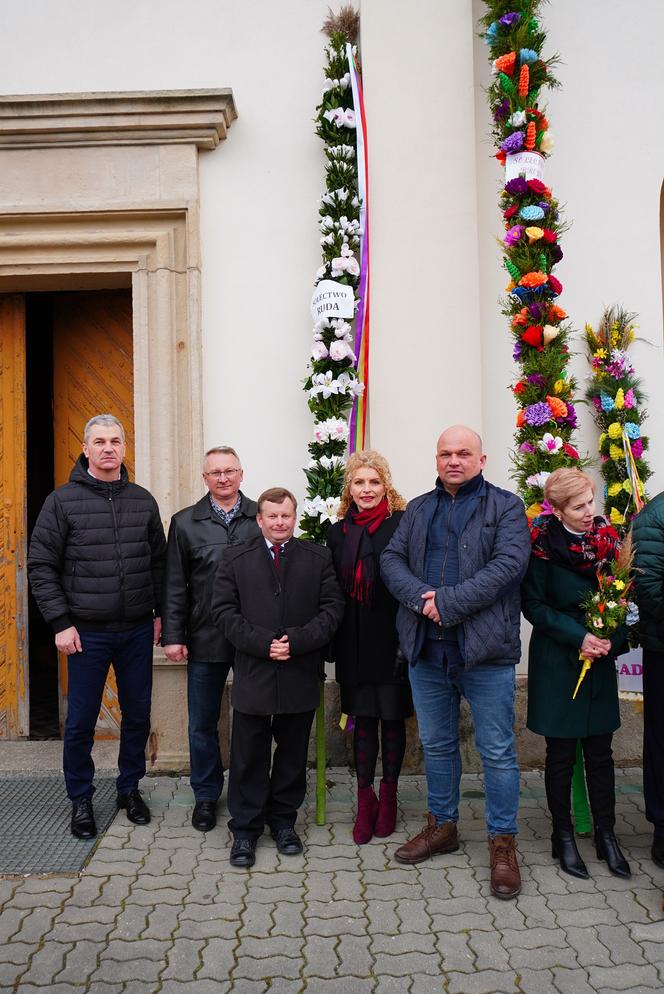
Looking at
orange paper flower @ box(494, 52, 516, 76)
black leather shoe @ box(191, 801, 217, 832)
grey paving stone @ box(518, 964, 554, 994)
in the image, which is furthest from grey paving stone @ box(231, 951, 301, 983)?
orange paper flower @ box(494, 52, 516, 76)

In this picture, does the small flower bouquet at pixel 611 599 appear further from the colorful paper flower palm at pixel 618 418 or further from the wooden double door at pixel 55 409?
the wooden double door at pixel 55 409

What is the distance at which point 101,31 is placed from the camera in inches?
204

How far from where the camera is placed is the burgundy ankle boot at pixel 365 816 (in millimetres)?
3906

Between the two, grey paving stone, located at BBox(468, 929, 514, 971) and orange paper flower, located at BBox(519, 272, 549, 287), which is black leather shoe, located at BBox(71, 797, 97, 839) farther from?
orange paper flower, located at BBox(519, 272, 549, 287)

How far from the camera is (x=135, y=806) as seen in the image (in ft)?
13.8

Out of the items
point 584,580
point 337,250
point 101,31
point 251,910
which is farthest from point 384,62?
point 251,910

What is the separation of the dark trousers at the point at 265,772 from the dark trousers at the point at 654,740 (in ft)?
4.98

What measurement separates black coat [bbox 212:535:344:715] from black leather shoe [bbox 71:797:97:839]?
37.8 inches

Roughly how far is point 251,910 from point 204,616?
138 cm

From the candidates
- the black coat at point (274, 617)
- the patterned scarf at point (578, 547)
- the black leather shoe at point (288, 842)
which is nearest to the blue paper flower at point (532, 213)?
the patterned scarf at point (578, 547)

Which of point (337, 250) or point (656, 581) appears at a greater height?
point (337, 250)

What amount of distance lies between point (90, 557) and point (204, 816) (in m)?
1.38

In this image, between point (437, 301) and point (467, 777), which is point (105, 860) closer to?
point (467, 777)

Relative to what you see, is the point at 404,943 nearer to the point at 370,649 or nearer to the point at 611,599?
the point at 370,649
